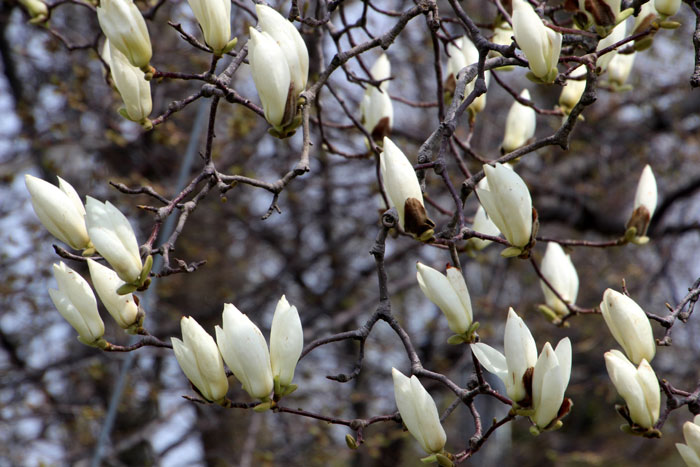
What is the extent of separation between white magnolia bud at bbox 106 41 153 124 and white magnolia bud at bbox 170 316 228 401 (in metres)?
0.29

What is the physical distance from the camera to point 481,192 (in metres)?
0.86

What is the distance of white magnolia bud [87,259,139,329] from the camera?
Answer: 2.96 feet

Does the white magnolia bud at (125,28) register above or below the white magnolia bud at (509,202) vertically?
above

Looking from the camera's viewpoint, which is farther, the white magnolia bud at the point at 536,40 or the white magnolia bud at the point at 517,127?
the white magnolia bud at the point at 517,127

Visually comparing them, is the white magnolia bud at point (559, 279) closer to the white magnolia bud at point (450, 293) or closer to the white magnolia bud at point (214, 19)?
the white magnolia bud at point (450, 293)

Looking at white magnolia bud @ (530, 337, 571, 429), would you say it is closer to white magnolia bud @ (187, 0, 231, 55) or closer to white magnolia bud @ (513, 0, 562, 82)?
white magnolia bud @ (513, 0, 562, 82)

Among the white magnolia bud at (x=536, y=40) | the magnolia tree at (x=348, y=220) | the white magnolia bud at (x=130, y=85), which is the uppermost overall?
the white magnolia bud at (x=536, y=40)

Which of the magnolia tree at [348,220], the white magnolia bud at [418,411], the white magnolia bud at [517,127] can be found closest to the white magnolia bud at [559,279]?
the magnolia tree at [348,220]

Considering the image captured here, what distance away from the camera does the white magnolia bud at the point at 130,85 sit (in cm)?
93

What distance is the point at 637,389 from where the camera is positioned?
826mm

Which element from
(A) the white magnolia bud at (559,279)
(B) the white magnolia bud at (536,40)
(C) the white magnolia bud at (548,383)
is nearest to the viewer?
(C) the white magnolia bud at (548,383)

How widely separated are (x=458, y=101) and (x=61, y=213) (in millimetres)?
487

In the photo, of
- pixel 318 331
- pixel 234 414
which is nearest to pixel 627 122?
pixel 318 331

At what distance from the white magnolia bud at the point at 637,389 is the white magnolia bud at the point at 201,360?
0.43m
